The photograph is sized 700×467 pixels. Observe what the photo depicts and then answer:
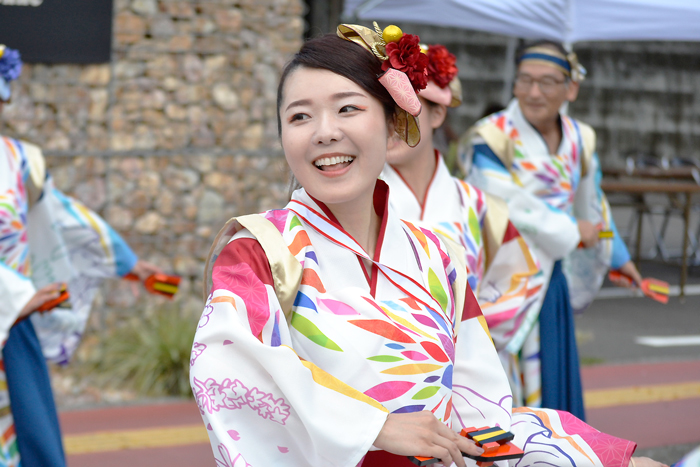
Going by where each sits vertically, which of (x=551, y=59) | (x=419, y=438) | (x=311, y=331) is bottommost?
(x=419, y=438)

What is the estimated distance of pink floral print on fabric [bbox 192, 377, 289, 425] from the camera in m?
1.21

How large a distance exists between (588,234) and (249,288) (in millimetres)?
2360

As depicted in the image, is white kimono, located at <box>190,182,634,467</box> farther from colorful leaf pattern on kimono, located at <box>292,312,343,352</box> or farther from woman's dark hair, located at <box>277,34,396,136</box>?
woman's dark hair, located at <box>277,34,396,136</box>

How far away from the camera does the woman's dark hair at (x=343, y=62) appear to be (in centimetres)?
142

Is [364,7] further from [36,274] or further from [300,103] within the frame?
[300,103]

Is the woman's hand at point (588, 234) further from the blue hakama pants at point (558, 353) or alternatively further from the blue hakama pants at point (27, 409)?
the blue hakama pants at point (27, 409)

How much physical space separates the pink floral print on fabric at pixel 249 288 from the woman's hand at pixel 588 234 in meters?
2.31

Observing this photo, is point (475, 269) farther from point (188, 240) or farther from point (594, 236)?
point (188, 240)

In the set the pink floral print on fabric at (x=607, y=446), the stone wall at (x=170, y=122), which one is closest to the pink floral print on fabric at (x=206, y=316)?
the pink floral print on fabric at (x=607, y=446)

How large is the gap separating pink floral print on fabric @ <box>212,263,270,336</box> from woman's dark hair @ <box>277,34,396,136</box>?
0.35 m

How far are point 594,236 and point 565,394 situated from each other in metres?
0.68

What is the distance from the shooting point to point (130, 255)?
3.28 meters

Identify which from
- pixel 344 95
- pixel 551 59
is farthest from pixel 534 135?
pixel 344 95

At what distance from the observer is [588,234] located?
3309 mm
